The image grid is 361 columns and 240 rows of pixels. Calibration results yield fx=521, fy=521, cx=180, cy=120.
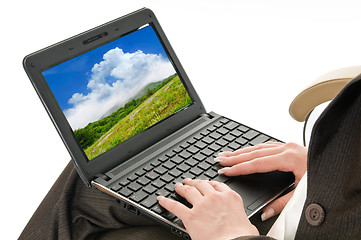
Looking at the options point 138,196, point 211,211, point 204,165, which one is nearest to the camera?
point 211,211

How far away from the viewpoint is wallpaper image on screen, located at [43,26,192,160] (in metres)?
1.20

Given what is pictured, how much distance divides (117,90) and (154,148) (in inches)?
6.7

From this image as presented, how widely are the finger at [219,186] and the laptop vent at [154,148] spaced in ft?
0.68

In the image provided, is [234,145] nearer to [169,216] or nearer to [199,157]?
[199,157]

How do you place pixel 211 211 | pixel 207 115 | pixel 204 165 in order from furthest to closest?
1. pixel 207 115
2. pixel 204 165
3. pixel 211 211

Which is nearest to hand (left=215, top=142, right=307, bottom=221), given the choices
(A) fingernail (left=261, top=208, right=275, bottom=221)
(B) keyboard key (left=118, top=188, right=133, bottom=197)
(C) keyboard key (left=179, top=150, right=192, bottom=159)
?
(A) fingernail (left=261, top=208, right=275, bottom=221)

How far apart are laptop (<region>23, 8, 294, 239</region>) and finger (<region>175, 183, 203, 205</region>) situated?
0.06 ft

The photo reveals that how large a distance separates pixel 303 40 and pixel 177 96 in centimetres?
142

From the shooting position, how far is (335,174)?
0.82 meters

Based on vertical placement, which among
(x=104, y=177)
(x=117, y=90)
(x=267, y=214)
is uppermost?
(x=117, y=90)

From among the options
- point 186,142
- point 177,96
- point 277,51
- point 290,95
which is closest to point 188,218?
point 186,142

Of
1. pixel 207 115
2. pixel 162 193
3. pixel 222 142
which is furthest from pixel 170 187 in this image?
pixel 207 115

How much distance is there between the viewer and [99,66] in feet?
4.13

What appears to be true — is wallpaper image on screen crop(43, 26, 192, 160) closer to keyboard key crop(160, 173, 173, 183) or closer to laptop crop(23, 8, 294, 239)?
laptop crop(23, 8, 294, 239)
